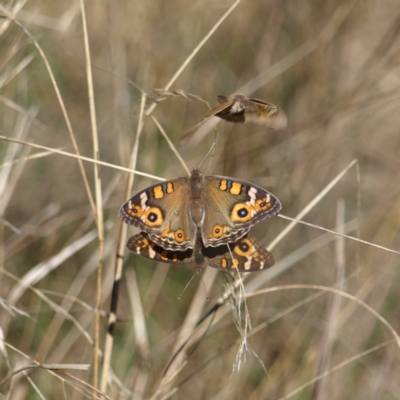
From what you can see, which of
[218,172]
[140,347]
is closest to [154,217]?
[140,347]

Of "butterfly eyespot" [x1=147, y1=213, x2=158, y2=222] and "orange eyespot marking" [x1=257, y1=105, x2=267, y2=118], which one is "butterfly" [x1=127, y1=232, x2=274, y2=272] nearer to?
"butterfly eyespot" [x1=147, y1=213, x2=158, y2=222]

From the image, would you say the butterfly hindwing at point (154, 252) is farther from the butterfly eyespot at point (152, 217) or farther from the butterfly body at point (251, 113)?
the butterfly body at point (251, 113)

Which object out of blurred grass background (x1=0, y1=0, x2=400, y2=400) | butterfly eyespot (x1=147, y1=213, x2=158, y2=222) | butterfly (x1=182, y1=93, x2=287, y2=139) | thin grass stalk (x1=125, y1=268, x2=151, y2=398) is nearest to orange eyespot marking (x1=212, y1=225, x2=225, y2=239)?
butterfly eyespot (x1=147, y1=213, x2=158, y2=222)

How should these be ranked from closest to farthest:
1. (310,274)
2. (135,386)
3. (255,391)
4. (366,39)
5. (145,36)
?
(135,386) < (255,391) < (310,274) < (145,36) < (366,39)

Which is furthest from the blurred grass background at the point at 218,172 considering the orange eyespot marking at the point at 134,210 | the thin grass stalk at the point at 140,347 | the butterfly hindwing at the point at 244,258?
the orange eyespot marking at the point at 134,210

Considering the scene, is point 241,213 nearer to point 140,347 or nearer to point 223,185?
point 223,185

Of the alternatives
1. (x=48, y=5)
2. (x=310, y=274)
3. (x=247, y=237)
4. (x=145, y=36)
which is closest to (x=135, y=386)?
(x=247, y=237)

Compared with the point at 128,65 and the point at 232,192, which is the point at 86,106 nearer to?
the point at 128,65
